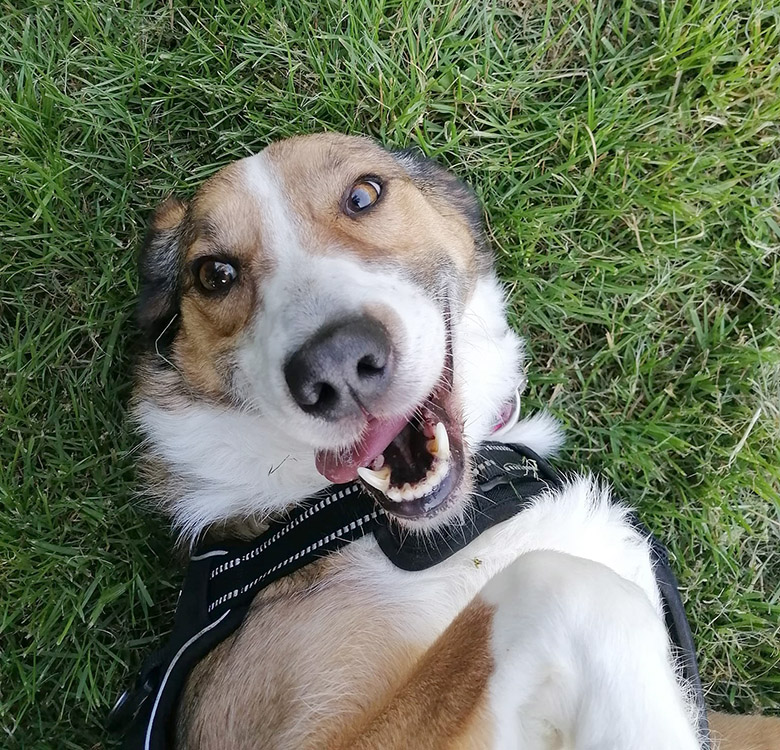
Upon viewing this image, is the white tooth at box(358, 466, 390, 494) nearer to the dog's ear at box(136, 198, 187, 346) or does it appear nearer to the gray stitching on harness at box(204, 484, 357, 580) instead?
the gray stitching on harness at box(204, 484, 357, 580)

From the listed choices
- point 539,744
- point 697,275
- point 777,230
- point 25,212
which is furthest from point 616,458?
point 25,212

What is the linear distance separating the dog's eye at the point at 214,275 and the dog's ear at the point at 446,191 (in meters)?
1.08

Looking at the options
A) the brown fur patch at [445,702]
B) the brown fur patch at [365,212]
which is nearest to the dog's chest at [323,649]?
the brown fur patch at [445,702]

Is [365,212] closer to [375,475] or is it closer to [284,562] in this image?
[375,475]

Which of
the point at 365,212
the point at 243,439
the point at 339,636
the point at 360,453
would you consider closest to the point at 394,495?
the point at 360,453

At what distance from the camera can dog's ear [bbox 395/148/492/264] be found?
11.7 feet

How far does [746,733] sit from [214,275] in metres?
3.17

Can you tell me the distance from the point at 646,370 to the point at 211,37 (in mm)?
3169

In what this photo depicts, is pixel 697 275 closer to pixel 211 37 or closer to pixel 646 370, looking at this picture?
pixel 646 370

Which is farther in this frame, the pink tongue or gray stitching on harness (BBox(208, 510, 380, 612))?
gray stitching on harness (BBox(208, 510, 380, 612))

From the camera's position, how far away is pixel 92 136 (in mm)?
4215

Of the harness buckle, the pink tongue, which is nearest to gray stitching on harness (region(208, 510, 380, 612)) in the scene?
the pink tongue

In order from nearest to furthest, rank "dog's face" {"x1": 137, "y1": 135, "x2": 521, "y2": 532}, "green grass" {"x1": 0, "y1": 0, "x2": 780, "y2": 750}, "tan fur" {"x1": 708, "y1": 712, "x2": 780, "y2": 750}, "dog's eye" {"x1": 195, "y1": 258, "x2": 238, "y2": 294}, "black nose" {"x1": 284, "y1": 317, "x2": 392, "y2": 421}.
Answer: "black nose" {"x1": 284, "y1": 317, "x2": 392, "y2": 421}, "dog's face" {"x1": 137, "y1": 135, "x2": 521, "y2": 532}, "dog's eye" {"x1": 195, "y1": 258, "x2": 238, "y2": 294}, "tan fur" {"x1": 708, "y1": 712, "x2": 780, "y2": 750}, "green grass" {"x1": 0, "y1": 0, "x2": 780, "y2": 750}

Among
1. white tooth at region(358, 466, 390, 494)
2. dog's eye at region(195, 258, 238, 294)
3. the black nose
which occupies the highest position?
the black nose
